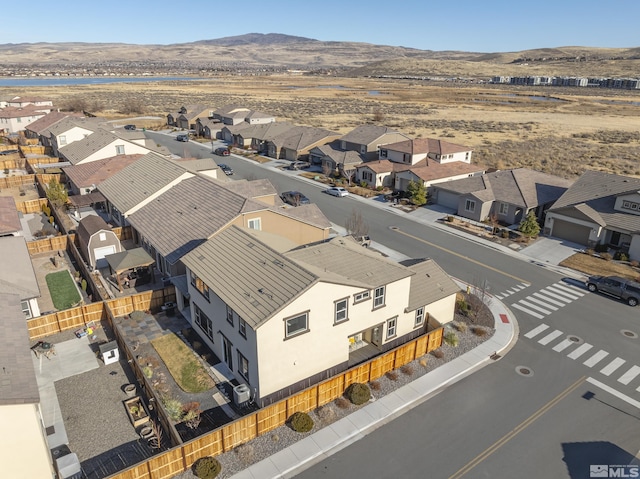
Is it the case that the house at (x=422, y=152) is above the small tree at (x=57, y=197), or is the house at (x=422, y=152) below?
above

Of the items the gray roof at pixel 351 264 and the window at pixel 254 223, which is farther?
the window at pixel 254 223

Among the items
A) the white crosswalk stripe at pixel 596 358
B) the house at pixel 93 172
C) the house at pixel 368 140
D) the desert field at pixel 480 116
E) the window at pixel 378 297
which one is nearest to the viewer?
the window at pixel 378 297

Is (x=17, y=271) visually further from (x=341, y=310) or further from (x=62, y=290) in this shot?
(x=341, y=310)

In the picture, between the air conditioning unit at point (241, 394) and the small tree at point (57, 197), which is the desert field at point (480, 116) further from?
the air conditioning unit at point (241, 394)

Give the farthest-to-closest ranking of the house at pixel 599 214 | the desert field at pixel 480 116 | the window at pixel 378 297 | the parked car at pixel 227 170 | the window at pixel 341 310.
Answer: the desert field at pixel 480 116
the parked car at pixel 227 170
the house at pixel 599 214
the window at pixel 378 297
the window at pixel 341 310

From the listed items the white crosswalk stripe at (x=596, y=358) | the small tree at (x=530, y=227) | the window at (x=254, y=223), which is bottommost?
the white crosswalk stripe at (x=596, y=358)

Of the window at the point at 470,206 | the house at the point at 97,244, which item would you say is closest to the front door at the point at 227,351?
the house at the point at 97,244

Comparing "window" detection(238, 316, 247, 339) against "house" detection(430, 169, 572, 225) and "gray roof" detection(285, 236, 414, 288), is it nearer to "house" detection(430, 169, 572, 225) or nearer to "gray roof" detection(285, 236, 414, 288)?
"gray roof" detection(285, 236, 414, 288)

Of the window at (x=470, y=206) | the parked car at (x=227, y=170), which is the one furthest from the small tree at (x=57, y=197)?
the window at (x=470, y=206)
